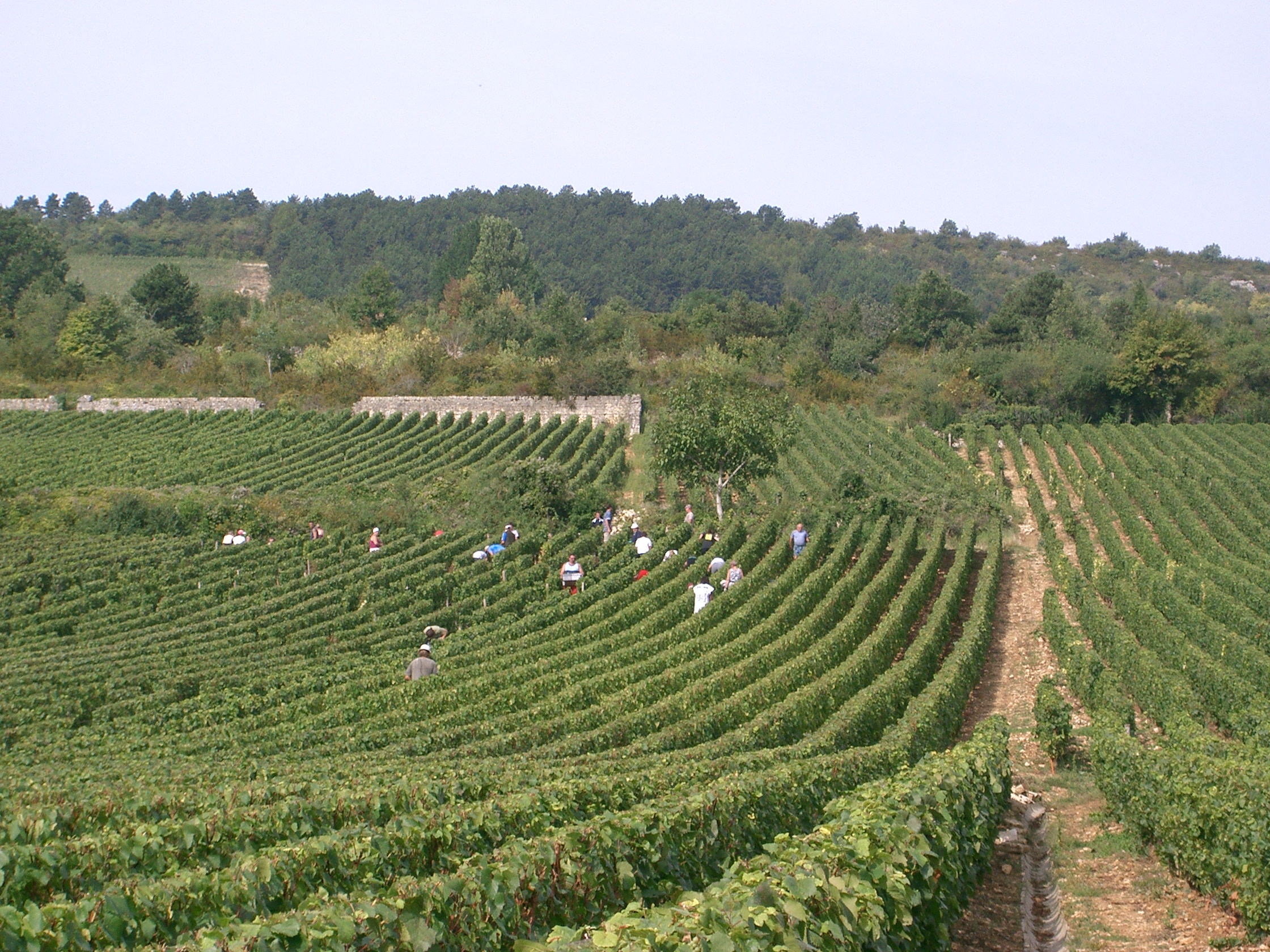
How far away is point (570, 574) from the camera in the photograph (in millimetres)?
24109

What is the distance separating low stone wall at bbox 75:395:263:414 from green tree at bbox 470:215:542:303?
2002 inches

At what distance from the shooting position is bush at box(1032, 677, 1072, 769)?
15.0 metres

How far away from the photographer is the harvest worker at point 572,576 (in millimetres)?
24094

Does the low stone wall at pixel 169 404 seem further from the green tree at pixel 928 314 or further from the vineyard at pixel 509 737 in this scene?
the green tree at pixel 928 314

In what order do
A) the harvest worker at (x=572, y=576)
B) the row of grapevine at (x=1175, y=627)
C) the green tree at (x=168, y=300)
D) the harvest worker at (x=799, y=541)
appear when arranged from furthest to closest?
the green tree at (x=168, y=300), the harvest worker at (x=799, y=541), the harvest worker at (x=572, y=576), the row of grapevine at (x=1175, y=627)

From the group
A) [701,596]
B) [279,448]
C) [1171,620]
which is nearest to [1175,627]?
[1171,620]

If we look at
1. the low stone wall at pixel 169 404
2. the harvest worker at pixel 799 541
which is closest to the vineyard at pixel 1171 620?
the harvest worker at pixel 799 541

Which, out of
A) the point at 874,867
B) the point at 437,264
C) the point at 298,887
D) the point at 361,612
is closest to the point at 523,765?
the point at 298,887

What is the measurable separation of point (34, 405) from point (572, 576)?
129 feet

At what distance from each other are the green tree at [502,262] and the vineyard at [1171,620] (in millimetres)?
66254

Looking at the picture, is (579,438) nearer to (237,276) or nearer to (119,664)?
(119,664)

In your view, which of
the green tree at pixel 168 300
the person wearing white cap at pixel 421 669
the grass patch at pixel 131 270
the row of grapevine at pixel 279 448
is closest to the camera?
the person wearing white cap at pixel 421 669

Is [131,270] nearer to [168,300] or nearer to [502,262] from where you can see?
[502,262]

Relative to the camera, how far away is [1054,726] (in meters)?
15.0
